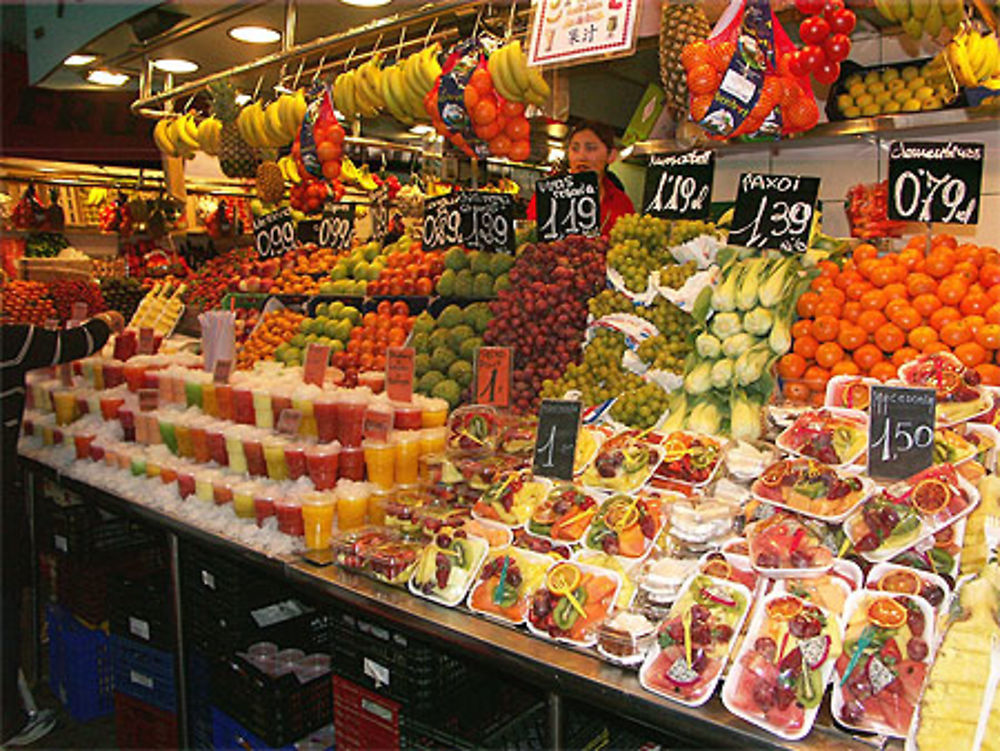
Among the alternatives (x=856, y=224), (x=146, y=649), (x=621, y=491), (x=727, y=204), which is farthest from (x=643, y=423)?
(x=727, y=204)

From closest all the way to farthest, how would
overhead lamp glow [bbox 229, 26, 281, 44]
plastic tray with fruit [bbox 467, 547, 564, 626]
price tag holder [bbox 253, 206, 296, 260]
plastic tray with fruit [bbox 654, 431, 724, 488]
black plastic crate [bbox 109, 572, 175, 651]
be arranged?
plastic tray with fruit [bbox 467, 547, 564, 626] → plastic tray with fruit [bbox 654, 431, 724, 488] → black plastic crate [bbox 109, 572, 175, 651] → price tag holder [bbox 253, 206, 296, 260] → overhead lamp glow [bbox 229, 26, 281, 44]

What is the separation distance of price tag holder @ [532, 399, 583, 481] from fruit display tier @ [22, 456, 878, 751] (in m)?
0.47

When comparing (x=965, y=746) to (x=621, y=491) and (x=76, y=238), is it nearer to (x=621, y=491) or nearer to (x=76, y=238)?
(x=621, y=491)

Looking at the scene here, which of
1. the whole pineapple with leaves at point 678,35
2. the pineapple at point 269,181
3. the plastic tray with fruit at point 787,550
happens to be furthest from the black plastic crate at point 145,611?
the pineapple at point 269,181

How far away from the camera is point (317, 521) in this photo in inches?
94.9

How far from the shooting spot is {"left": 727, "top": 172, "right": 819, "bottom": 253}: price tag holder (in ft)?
8.66

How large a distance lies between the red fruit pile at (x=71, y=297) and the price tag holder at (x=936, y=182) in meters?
6.06

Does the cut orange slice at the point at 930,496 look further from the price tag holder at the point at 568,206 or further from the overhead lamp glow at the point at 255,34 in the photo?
the overhead lamp glow at the point at 255,34

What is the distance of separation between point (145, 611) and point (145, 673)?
0.25 meters

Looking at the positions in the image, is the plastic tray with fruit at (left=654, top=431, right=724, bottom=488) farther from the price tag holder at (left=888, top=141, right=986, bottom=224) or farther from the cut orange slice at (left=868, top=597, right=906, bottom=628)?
the price tag holder at (left=888, top=141, right=986, bottom=224)

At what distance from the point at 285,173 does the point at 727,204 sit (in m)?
3.69

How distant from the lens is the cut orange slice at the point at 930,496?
60.5 inches

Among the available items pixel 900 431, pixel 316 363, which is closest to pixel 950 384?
pixel 900 431

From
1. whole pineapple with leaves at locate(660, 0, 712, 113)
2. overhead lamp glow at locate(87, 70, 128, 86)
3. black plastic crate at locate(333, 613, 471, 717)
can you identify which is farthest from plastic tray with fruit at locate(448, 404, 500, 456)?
overhead lamp glow at locate(87, 70, 128, 86)
